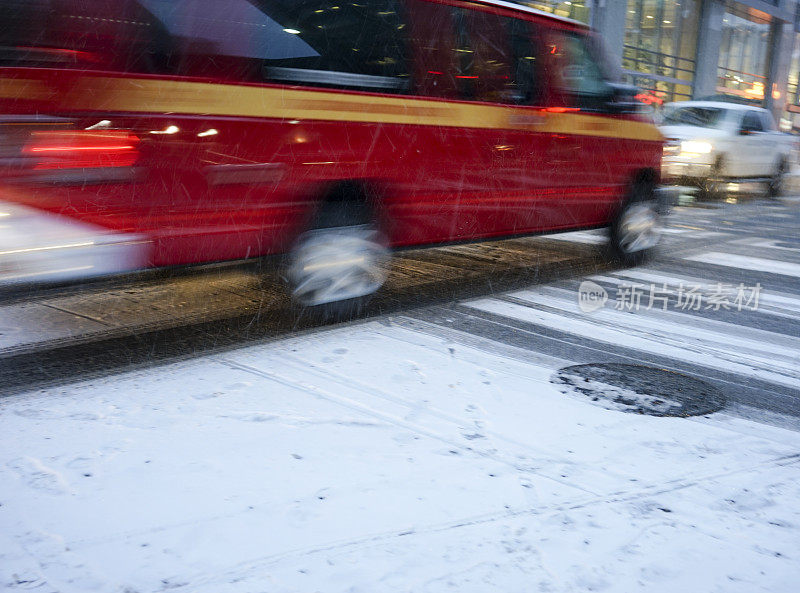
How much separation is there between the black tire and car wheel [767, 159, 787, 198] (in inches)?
558

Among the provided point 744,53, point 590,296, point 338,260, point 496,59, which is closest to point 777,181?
point 590,296

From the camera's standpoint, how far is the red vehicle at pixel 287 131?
13.4 ft

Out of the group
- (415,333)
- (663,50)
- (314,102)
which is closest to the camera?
(314,102)

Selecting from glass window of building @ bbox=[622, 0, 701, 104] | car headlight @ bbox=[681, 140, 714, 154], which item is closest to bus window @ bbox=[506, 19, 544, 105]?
car headlight @ bbox=[681, 140, 714, 154]

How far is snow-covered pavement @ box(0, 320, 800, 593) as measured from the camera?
2.62 metres

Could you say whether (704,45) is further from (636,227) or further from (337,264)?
(337,264)

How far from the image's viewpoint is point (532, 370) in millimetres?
4672

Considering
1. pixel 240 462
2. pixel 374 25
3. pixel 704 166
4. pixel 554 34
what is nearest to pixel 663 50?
pixel 704 166

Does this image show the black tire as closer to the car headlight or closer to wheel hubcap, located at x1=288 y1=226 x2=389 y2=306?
wheel hubcap, located at x1=288 y1=226 x2=389 y2=306

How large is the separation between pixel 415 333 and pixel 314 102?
1.56 m

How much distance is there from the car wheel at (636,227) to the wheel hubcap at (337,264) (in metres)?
3.07

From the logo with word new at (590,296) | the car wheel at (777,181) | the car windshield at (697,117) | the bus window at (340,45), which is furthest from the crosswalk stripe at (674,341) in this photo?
the car wheel at (777,181)

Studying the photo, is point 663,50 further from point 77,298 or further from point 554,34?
point 77,298

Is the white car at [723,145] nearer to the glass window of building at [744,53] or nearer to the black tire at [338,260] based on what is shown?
the black tire at [338,260]
